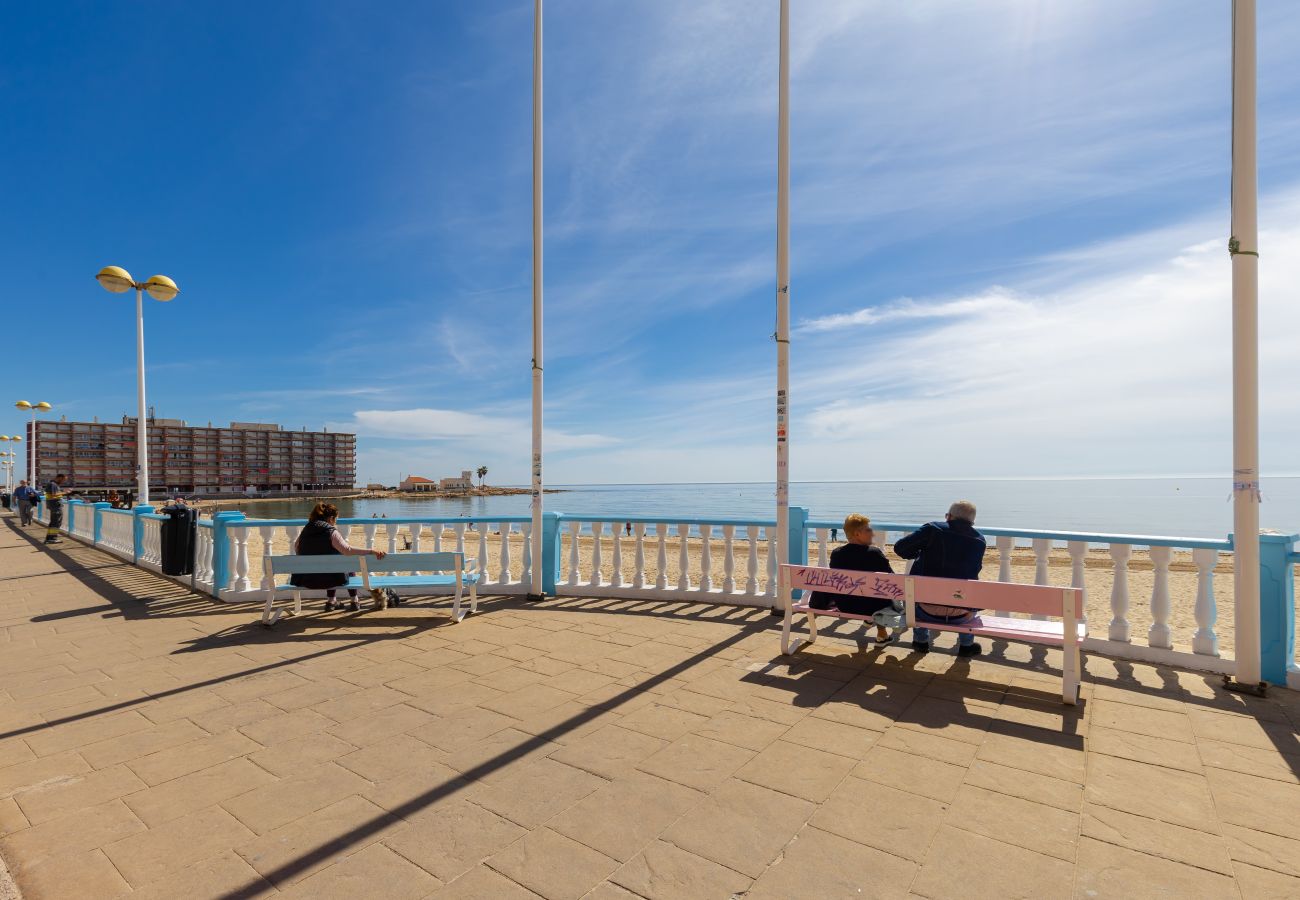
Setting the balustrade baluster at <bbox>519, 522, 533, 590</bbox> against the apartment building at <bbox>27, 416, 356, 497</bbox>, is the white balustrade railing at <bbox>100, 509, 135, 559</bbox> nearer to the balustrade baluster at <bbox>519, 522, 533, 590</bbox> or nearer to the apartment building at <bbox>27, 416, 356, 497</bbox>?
the balustrade baluster at <bbox>519, 522, 533, 590</bbox>

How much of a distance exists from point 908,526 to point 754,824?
4371mm

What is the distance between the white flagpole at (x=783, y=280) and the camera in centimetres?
658

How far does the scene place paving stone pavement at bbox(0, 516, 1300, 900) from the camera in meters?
2.33

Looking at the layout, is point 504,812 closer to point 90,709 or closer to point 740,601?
point 90,709

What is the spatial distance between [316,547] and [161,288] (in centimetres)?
773

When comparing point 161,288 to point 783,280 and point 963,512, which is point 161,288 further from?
point 963,512

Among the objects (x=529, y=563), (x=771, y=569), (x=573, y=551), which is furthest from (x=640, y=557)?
(x=771, y=569)

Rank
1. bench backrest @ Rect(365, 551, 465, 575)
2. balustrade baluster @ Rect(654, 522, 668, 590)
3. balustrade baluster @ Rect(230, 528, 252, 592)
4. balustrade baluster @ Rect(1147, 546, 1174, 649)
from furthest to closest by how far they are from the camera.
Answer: balustrade baluster @ Rect(230, 528, 252, 592) → balustrade baluster @ Rect(654, 522, 668, 590) → bench backrest @ Rect(365, 551, 465, 575) → balustrade baluster @ Rect(1147, 546, 1174, 649)

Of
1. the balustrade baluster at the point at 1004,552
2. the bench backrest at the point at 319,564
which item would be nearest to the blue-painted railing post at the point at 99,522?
the bench backrest at the point at 319,564

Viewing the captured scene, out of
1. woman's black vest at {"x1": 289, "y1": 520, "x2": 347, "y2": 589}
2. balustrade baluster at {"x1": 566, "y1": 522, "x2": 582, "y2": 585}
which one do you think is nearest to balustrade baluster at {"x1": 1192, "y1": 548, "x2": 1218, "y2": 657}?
balustrade baluster at {"x1": 566, "y1": 522, "x2": 582, "y2": 585}

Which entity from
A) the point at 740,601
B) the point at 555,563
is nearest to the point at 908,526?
the point at 740,601

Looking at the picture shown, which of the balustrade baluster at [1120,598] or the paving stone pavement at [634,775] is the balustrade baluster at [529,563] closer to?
the paving stone pavement at [634,775]

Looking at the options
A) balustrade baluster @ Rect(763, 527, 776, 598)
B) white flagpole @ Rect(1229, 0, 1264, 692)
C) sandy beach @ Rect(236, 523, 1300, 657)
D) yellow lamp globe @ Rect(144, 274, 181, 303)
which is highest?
yellow lamp globe @ Rect(144, 274, 181, 303)

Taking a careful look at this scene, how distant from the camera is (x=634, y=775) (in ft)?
10.2
